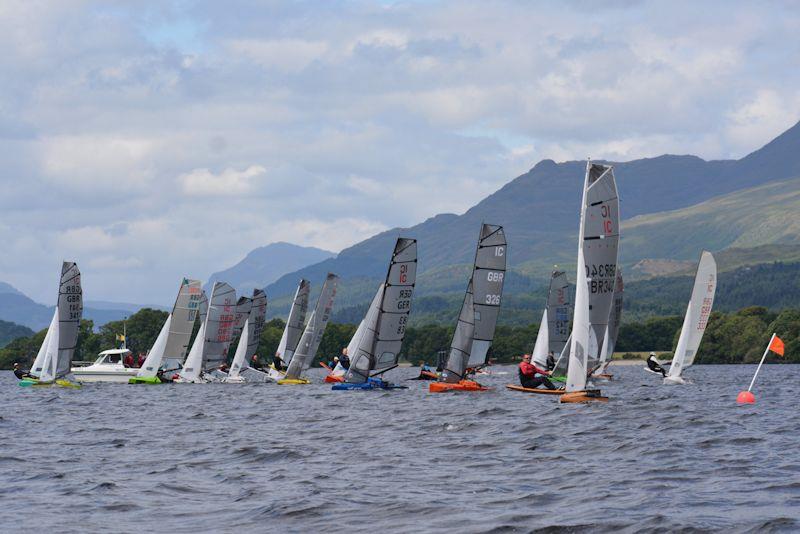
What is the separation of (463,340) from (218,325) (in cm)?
2892

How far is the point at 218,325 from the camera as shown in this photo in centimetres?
8112

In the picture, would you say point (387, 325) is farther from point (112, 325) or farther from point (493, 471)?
point (112, 325)

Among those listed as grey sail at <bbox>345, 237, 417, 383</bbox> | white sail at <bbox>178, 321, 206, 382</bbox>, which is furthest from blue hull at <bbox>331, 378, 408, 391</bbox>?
white sail at <bbox>178, 321, 206, 382</bbox>

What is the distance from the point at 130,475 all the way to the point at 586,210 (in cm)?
2420

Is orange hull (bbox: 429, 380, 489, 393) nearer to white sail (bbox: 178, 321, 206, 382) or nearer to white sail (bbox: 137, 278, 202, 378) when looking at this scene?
white sail (bbox: 178, 321, 206, 382)

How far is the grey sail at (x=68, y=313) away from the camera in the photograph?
7112 centimetres

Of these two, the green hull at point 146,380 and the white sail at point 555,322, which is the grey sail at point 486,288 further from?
the green hull at point 146,380

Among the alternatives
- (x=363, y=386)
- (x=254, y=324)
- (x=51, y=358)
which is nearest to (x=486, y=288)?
(x=363, y=386)

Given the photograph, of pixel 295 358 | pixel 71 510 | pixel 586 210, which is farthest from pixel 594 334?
pixel 295 358

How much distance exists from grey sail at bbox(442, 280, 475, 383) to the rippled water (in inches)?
349

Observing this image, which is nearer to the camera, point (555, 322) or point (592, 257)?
point (592, 257)

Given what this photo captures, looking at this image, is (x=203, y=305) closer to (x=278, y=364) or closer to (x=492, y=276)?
(x=278, y=364)

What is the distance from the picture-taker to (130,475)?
88.2 feet

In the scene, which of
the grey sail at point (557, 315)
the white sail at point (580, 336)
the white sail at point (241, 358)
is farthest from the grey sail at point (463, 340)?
the grey sail at point (557, 315)
